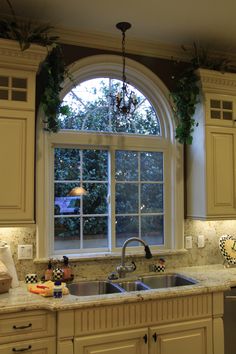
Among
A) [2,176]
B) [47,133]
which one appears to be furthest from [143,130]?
[2,176]

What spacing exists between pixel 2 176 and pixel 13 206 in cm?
22

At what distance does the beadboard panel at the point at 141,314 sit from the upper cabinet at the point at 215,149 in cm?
80

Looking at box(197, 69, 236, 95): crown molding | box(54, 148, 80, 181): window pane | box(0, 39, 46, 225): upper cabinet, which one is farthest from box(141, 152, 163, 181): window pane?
box(0, 39, 46, 225): upper cabinet

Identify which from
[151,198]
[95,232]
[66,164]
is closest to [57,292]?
[95,232]

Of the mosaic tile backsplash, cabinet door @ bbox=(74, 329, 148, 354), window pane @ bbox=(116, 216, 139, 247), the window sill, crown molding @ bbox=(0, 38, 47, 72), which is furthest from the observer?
window pane @ bbox=(116, 216, 139, 247)

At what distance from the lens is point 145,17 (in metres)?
2.76

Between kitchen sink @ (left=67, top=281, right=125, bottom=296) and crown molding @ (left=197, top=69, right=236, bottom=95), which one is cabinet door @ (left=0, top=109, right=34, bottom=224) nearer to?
kitchen sink @ (left=67, top=281, right=125, bottom=296)

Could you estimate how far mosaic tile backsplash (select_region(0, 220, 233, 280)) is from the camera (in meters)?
2.76

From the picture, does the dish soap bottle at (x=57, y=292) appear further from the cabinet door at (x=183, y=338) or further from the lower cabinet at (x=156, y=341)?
the cabinet door at (x=183, y=338)

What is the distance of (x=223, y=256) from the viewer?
3320mm

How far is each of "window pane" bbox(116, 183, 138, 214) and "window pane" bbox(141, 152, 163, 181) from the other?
148mm

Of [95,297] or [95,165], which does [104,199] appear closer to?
[95,165]

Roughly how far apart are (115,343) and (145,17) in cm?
233

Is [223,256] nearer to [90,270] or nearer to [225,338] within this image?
[225,338]
